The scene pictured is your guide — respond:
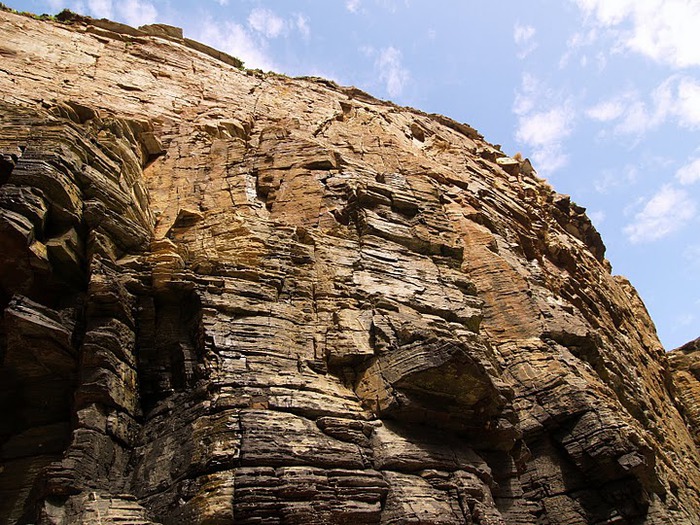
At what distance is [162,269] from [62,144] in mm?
4424

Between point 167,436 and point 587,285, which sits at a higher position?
point 587,285

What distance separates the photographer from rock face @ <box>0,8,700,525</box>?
9633 mm

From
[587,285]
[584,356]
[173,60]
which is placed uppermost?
[173,60]

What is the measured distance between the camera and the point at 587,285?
2830cm

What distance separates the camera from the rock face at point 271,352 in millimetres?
9633

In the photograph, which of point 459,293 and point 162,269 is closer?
point 162,269

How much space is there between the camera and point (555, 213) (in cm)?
3516

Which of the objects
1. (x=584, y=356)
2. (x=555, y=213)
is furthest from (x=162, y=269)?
(x=555, y=213)

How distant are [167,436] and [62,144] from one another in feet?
26.6

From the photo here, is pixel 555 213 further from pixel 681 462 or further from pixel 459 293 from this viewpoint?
pixel 459 293

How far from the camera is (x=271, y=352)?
37.5 ft

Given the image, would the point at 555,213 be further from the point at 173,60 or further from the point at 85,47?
the point at 85,47

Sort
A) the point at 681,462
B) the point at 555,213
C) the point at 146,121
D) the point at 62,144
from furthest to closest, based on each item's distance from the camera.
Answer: the point at 555,213 → the point at 681,462 → the point at 146,121 → the point at 62,144

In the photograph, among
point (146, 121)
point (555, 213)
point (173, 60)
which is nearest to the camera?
point (146, 121)
